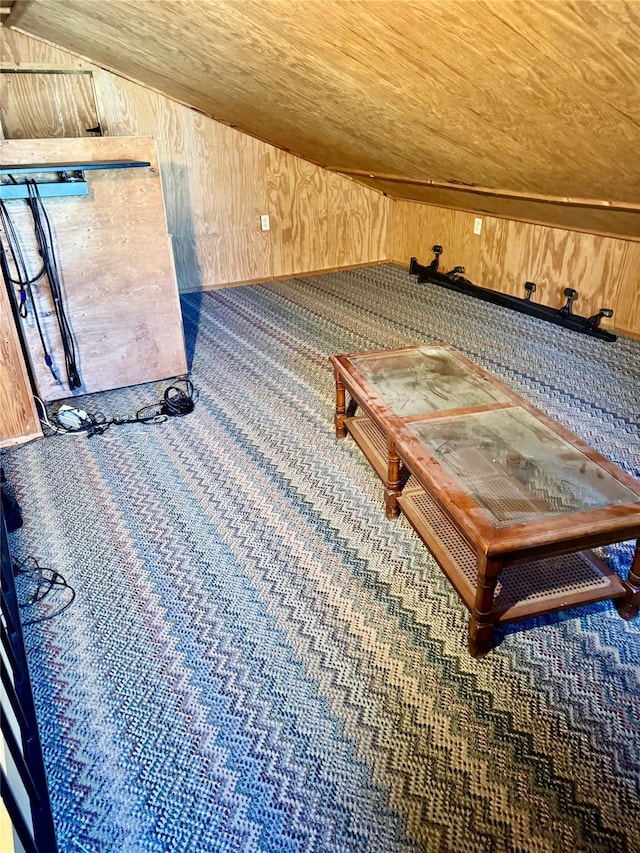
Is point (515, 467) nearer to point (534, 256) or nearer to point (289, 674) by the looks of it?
point (289, 674)

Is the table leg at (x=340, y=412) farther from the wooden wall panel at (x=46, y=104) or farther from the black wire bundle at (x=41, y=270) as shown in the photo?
the wooden wall panel at (x=46, y=104)

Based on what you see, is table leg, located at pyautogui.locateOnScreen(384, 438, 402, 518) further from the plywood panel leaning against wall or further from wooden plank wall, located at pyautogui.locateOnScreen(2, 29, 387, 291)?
wooden plank wall, located at pyautogui.locateOnScreen(2, 29, 387, 291)

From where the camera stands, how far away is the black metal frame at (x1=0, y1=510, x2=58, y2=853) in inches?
34.7

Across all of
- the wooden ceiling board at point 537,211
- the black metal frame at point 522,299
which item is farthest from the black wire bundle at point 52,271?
the black metal frame at point 522,299

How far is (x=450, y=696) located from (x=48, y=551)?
130cm

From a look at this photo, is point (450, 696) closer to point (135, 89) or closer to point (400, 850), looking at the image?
point (400, 850)

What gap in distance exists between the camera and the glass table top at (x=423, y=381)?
1880mm

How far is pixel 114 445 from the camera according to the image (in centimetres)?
248

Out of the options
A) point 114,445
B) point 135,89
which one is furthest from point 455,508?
point 135,89

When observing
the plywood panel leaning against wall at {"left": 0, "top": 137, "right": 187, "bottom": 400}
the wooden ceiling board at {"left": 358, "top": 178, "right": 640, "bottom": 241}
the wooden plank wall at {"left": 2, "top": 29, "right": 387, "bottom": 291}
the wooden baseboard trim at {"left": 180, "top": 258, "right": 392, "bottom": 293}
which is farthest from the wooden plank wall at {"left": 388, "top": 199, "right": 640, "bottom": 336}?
the plywood panel leaning against wall at {"left": 0, "top": 137, "right": 187, "bottom": 400}

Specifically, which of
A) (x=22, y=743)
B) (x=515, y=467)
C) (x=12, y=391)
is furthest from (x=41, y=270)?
(x=515, y=467)

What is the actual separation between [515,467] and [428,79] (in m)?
1.36

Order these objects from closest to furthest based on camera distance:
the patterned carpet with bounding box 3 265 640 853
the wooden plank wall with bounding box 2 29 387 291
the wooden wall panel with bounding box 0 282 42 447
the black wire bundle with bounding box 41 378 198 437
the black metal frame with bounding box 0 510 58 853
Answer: the black metal frame with bounding box 0 510 58 853
the patterned carpet with bounding box 3 265 640 853
the wooden wall panel with bounding box 0 282 42 447
the black wire bundle with bounding box 41 378 198 437
the wooden plank wall with bounding box 2 29 387 291

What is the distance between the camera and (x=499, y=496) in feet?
4.65
